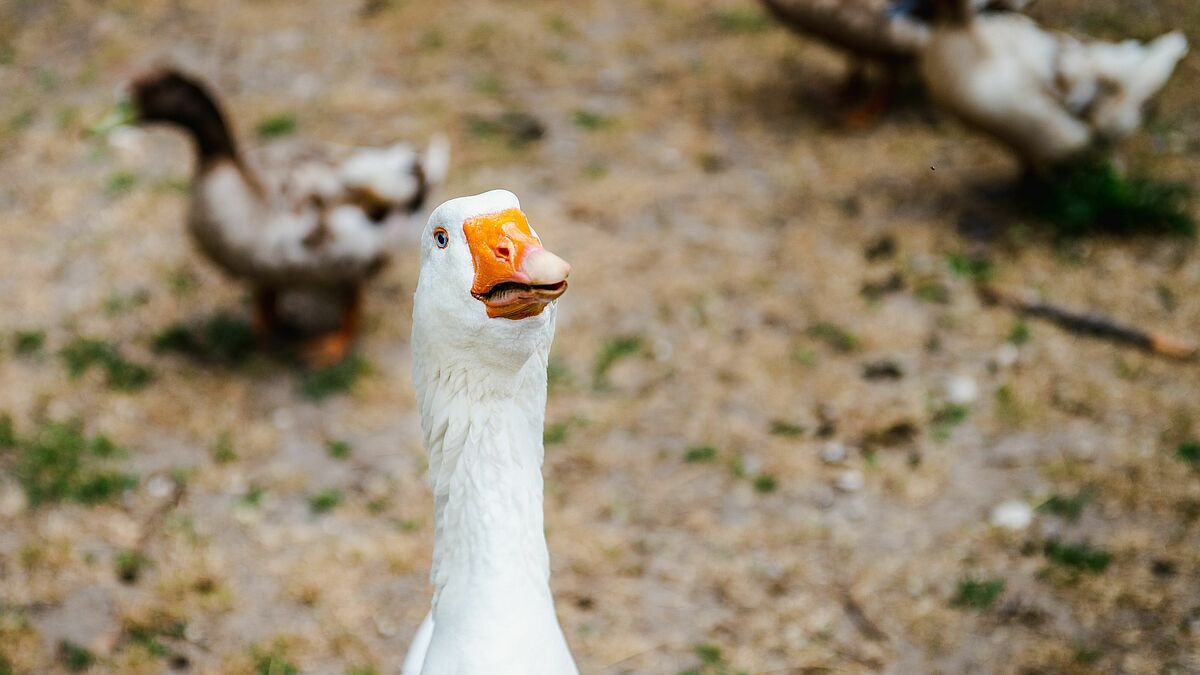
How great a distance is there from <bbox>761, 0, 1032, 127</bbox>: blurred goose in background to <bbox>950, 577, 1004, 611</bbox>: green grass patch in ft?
11.4

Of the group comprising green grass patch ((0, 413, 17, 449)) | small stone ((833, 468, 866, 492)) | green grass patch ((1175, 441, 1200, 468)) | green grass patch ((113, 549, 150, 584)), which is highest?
green grass patch ((1175, 441, 1200, 468))

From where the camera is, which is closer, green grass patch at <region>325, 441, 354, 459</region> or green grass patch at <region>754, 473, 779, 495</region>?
green grass patch at <region>754, 473, 779, 495</region>

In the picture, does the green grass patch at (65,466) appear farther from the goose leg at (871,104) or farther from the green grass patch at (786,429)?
the goose leg at (871,104)

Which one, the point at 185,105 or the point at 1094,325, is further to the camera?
the point at 1094,325

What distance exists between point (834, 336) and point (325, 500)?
2480 millimetres

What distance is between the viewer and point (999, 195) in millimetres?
5672

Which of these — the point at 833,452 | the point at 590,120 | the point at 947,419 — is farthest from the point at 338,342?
the point at 947,419

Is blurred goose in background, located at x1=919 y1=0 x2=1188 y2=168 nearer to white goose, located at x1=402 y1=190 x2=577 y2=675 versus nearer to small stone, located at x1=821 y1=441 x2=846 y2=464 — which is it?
small stone, located at x1=821 y1=441 x2=846 y2=464

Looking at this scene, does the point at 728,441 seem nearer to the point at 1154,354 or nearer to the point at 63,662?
the point at 1154,354

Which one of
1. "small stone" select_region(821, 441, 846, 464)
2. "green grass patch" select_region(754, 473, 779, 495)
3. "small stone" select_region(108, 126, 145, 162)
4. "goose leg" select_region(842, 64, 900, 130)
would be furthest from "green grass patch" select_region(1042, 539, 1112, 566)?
"small stone" select_region(108, 126, 145, 162)

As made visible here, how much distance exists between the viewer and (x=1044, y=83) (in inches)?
198

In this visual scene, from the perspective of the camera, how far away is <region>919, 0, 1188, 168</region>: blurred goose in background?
4996 millimetres

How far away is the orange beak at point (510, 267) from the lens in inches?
67.2

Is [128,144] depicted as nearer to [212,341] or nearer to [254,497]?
[212,341]
